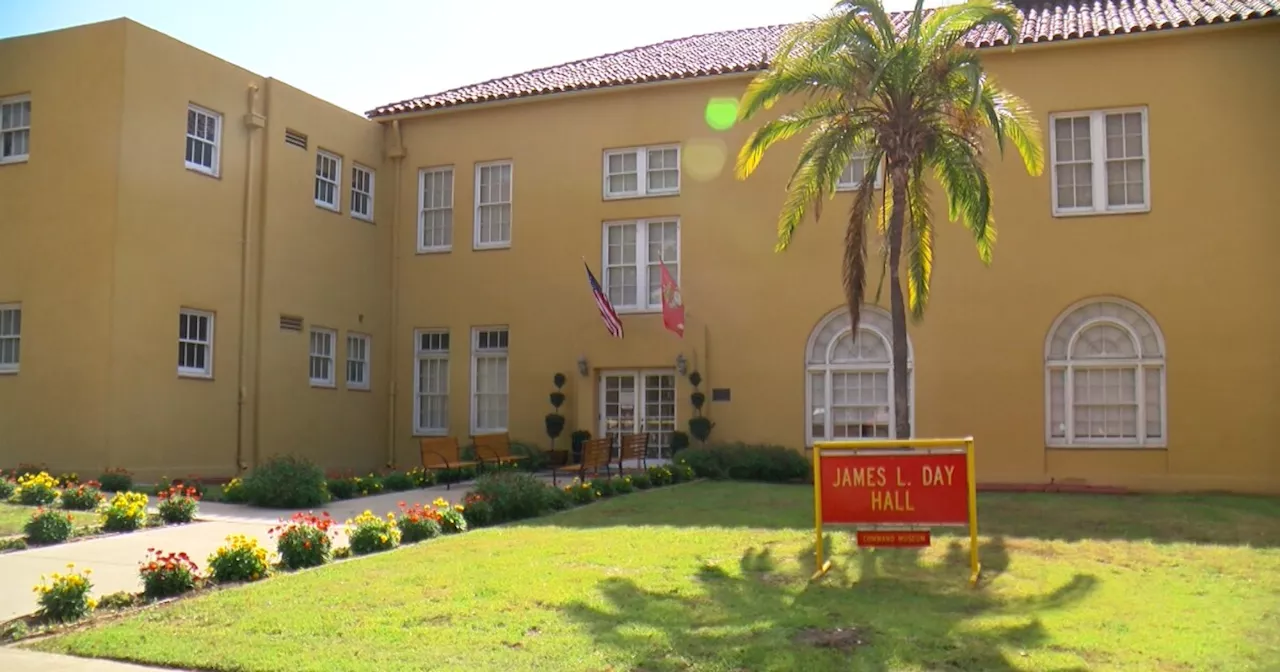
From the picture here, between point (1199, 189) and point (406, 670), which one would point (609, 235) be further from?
point (406, 670)

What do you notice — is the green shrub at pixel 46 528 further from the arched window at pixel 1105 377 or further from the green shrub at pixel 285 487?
the arched window at pixel 1105 377

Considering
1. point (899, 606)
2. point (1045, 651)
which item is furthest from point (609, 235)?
point (1045, 651)

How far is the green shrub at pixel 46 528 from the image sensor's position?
12.3 meters

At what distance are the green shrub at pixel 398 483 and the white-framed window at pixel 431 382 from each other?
5.68 meters

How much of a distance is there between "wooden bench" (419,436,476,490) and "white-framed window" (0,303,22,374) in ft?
23.4

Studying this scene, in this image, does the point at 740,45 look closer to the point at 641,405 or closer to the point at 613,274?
the point at 613,274

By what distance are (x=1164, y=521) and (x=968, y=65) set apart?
20.1ft

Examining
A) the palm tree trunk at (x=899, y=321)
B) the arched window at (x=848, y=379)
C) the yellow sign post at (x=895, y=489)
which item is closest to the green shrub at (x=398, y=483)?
the arched window at (x=848, y=379)

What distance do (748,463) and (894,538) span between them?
33.0ft

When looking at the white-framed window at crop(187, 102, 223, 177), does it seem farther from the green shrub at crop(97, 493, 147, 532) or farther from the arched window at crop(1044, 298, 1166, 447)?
the arched window at crop(1044, 298, 1166, 447)

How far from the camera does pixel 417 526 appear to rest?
12.8 metres

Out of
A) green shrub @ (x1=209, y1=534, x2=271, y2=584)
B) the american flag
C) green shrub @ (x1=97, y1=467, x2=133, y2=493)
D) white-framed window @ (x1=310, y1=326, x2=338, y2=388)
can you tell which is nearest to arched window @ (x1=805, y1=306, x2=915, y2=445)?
the american flag

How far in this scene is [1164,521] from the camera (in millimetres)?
13961

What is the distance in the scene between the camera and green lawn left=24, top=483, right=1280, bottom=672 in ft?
24.7
